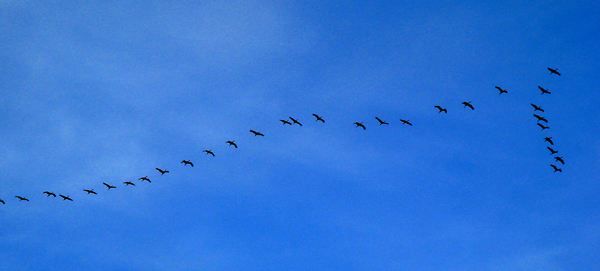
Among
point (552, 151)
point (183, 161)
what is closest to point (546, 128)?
point (552, 151)

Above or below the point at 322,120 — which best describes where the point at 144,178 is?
below

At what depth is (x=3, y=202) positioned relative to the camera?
199750 millimetres

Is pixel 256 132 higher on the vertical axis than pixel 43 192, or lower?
higher

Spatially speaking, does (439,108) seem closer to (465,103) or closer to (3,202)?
(465,103)

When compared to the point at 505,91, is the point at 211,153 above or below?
below

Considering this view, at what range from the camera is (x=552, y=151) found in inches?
7539

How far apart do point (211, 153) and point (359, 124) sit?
3798 centimetres

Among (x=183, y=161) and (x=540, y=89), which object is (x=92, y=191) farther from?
(x=540, y=89)

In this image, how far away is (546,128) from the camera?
194 m

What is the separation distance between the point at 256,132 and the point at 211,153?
12797 mm

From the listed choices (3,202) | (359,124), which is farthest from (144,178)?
(359,124)

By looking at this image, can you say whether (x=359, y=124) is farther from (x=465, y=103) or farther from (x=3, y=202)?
(x=3, y=202)

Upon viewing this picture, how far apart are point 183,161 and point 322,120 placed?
36827mm

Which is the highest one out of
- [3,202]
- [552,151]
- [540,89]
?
[540,89]
